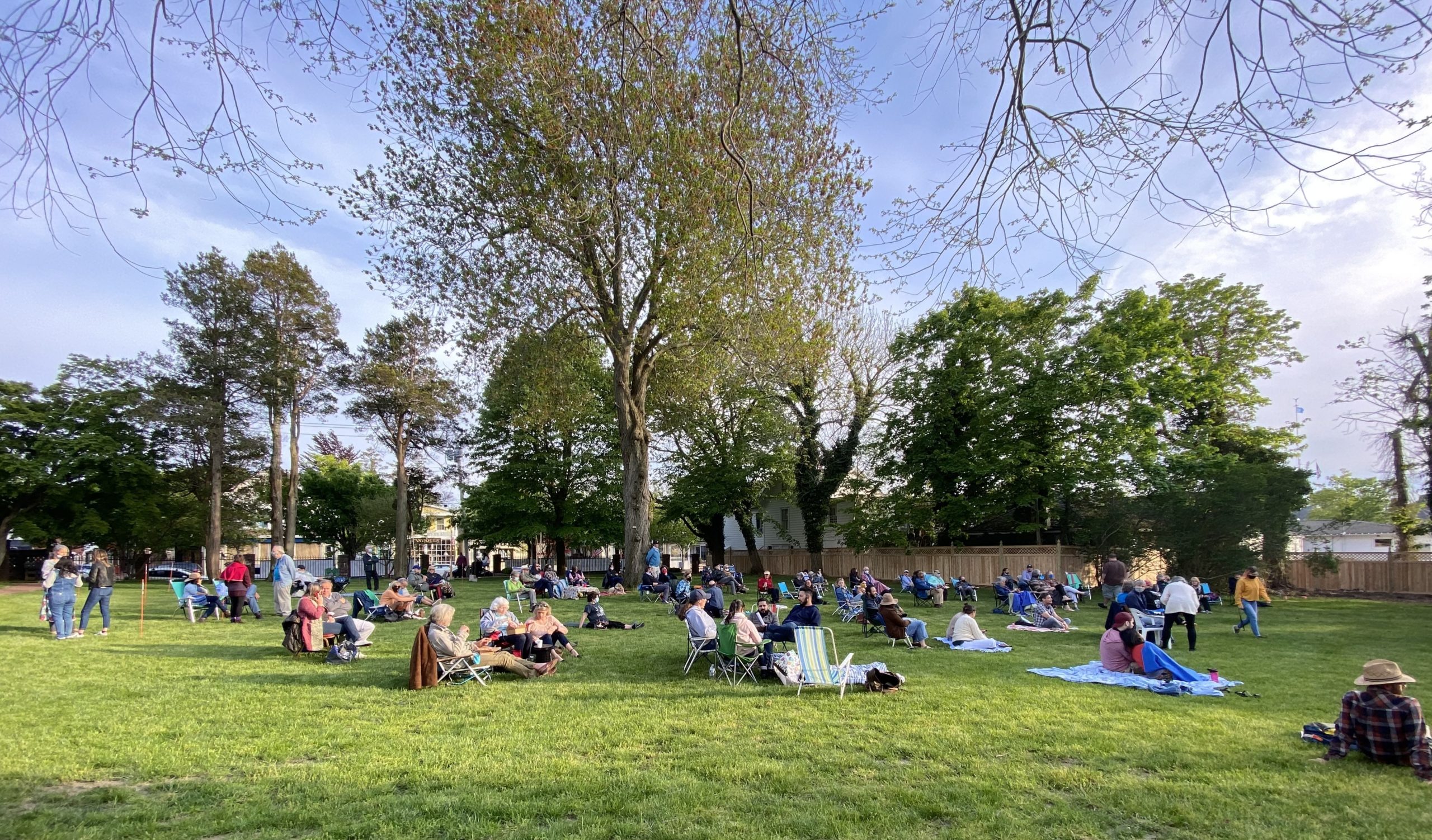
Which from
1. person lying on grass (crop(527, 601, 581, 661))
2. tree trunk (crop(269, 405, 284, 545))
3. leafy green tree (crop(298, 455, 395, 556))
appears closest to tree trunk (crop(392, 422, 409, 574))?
tree trunk (crop(269, 405, 284, 545))

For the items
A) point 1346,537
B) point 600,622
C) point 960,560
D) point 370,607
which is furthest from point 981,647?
point 1346,537

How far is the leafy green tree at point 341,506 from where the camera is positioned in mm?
47656

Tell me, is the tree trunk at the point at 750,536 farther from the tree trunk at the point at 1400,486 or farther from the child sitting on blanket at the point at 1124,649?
the child sitting on blanket at the point at 1124,649

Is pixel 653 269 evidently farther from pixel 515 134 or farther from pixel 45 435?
pixel 45 435

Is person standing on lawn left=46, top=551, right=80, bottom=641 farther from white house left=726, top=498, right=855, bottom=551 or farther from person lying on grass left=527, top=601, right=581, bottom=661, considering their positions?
white house left=726, top=498, right=855, bottom=551

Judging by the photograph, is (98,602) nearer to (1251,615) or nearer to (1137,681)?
(1137,681)

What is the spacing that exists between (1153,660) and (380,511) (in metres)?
46.2

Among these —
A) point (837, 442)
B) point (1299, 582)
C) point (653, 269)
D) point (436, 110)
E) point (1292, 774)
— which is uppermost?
point (436, 110)

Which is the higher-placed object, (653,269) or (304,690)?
(653,269)

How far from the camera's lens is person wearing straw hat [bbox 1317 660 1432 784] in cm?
552

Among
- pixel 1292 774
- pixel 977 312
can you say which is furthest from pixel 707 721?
pixel 977 312

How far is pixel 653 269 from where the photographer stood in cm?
1778

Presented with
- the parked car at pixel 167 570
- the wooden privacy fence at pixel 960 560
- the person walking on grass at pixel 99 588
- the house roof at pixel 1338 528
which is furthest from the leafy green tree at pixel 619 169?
the parked car at pixel 167 570

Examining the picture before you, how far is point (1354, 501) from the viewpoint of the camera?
34125mm
